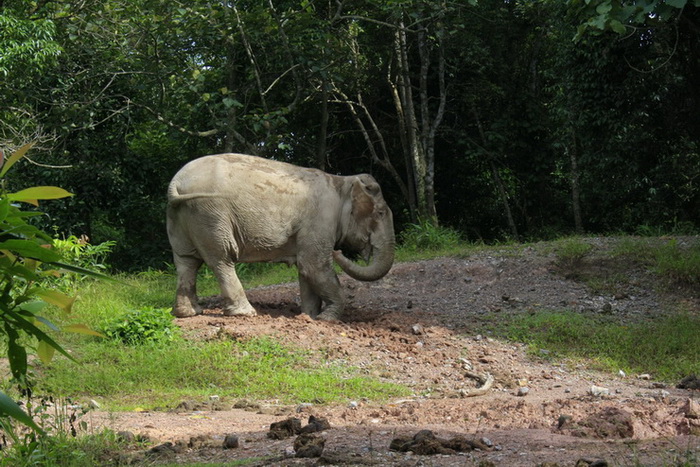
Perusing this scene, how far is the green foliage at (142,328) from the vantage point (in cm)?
852

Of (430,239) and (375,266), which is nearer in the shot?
(375,266)

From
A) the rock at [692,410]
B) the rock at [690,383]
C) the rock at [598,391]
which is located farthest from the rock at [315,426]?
the rock at [690,383]

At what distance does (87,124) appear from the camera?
15.3m

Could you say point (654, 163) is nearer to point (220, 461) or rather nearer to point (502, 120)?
point (502, 120)

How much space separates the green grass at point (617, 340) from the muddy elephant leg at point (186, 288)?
133 inches

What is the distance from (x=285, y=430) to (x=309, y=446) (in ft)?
2.62

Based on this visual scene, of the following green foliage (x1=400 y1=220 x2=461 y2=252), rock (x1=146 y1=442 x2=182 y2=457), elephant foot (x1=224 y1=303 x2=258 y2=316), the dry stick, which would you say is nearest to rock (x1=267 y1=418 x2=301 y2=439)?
rock (x1=146 y1=442 x2=182 y2=457)

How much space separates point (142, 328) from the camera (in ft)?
27.9

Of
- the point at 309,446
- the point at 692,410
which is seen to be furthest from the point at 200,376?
the point at 692,410

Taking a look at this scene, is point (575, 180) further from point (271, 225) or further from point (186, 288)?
point (186, 288)

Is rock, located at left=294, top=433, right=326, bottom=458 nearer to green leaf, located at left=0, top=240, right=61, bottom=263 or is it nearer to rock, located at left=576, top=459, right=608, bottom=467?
rock, located at left=576, top=459, right=608, bottom=467

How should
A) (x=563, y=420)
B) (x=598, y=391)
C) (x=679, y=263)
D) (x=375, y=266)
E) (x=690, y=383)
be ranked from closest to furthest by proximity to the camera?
(x=563, y=420), (x=598, y=391), (x=690, y=383), (x=375, y=266), (x=679, y=263)

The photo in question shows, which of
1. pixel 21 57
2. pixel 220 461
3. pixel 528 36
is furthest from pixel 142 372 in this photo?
pixel 528 36

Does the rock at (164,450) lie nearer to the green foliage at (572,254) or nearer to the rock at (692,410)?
the rock at (692,410)
